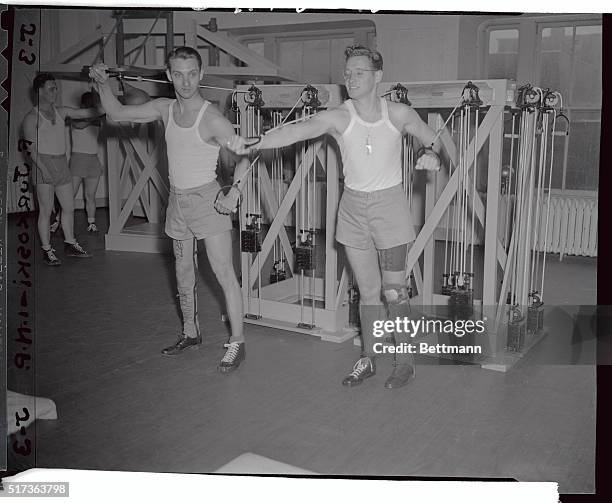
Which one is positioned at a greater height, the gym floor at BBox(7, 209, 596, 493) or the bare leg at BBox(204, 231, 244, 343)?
the bare leg at BBox(204, 231, 244, 343)

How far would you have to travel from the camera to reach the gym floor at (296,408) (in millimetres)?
2170

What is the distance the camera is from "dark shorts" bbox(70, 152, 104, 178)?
5.30m

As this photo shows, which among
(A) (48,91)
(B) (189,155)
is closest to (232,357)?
(B) (189,155)

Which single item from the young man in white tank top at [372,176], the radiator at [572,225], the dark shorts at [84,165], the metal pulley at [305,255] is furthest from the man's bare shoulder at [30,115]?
the radiator at [572,225]

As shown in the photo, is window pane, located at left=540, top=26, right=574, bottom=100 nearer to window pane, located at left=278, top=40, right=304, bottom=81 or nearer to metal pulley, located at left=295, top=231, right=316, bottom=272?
window pane, located at left=278, top=40, right=304, bottom=81

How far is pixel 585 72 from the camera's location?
518 cm

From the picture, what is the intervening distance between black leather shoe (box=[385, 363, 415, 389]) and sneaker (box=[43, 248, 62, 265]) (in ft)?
8.96

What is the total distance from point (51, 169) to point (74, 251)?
2.43ft

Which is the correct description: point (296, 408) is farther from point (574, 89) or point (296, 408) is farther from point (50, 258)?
point (574, 89)

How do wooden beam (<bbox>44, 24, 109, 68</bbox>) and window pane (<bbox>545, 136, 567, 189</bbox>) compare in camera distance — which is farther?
window pane (<bbox>545, 136, 567, 189</bbox>)

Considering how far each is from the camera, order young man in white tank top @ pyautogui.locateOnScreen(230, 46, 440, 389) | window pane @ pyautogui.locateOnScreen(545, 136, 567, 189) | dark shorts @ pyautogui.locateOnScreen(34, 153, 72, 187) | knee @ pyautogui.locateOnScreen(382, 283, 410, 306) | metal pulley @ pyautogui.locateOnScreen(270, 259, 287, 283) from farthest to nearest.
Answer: window pane @ pyautogui.locateOnScreen(545, 136, 567, 189) < dark shorts @ pyautogui.locateOnScreen(34, 153, 72, 187) < metal pulley @ pyautogui.locateOnScreen(270, 259, 287, 283) < knee @ pyautogui.locateOnScreen(382, 283, 410, 306) < young man in white tank top @ pyautogui.locateOnScreen(230, 46, 440, 389)

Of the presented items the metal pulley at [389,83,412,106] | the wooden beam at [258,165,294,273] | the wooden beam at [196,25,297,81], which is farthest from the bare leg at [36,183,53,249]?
the metal pulley at [389,83,412,106]

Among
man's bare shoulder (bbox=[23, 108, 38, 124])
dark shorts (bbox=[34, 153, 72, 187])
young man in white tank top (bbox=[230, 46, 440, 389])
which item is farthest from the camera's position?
dark shorts (bbox=[34, 153, 72, 187])

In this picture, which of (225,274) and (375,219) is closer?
(375,219)
